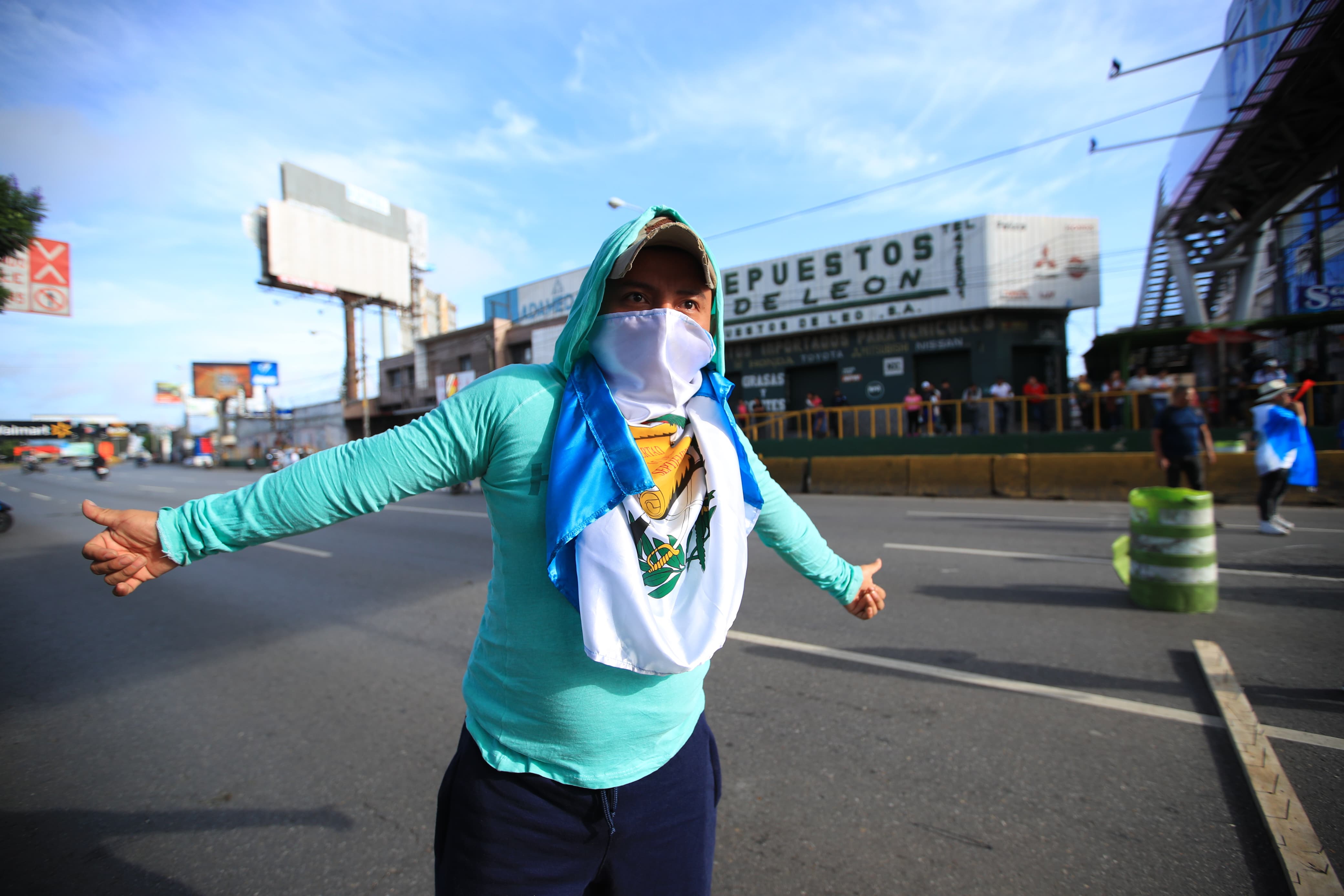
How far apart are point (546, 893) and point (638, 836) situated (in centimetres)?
20

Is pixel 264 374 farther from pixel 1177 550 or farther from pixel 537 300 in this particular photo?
pixel 1177 550

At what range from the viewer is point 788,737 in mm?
3135

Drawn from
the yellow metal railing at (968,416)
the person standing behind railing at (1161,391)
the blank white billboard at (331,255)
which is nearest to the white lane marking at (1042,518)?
the person standing behind railing at (1161,391)

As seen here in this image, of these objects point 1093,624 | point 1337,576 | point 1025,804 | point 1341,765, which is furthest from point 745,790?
point 1337,576

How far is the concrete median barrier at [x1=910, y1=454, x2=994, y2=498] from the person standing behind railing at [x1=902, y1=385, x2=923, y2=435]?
2183 millimetres

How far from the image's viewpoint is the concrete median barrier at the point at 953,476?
1253 cm

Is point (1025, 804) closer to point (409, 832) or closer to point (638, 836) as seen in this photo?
point (638, 836)

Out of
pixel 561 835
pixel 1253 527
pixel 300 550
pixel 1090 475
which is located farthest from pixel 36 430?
pixel 1090 475

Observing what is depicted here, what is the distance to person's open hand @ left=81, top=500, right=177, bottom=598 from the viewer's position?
3.62ft

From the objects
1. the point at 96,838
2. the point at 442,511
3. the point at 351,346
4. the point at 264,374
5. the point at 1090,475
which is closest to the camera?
the point at 96,838

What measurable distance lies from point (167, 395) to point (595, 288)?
301 ft

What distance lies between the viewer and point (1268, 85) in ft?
40.9

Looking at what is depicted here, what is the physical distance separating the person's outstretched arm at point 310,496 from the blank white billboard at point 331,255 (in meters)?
47.4

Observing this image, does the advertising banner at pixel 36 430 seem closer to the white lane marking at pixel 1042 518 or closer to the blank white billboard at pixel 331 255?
the white lane marking at pixel 1042 518
